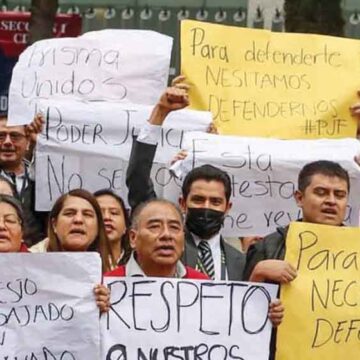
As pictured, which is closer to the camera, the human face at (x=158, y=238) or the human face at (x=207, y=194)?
the human face at (x=158, y=238)

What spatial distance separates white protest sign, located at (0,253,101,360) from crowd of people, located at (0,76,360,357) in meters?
0.09

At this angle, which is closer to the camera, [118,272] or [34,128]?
[118,272]

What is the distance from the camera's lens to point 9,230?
6324mm

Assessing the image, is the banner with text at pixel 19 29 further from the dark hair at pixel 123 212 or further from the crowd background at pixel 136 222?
the dark hair at pixel 123 212

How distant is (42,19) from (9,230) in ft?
21.5

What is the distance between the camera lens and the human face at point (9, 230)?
630 centimetres

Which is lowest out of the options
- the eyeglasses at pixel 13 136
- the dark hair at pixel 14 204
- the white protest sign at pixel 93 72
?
the dark hair at pixel 14 204

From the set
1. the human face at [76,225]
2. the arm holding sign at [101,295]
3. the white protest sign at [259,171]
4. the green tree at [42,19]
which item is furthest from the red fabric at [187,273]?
the green tree at [42,19]

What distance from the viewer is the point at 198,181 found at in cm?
680

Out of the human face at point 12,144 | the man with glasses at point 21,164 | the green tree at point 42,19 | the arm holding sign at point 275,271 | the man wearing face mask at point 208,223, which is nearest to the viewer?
the arm holding sign at point 275,271

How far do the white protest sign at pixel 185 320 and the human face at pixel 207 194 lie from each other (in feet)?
2.03

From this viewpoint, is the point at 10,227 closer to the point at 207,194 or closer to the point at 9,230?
the point at 9,230

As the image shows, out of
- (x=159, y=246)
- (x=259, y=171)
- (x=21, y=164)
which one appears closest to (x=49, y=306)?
(x=159, y=246)

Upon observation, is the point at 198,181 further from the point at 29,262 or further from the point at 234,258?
the point at 29,262
